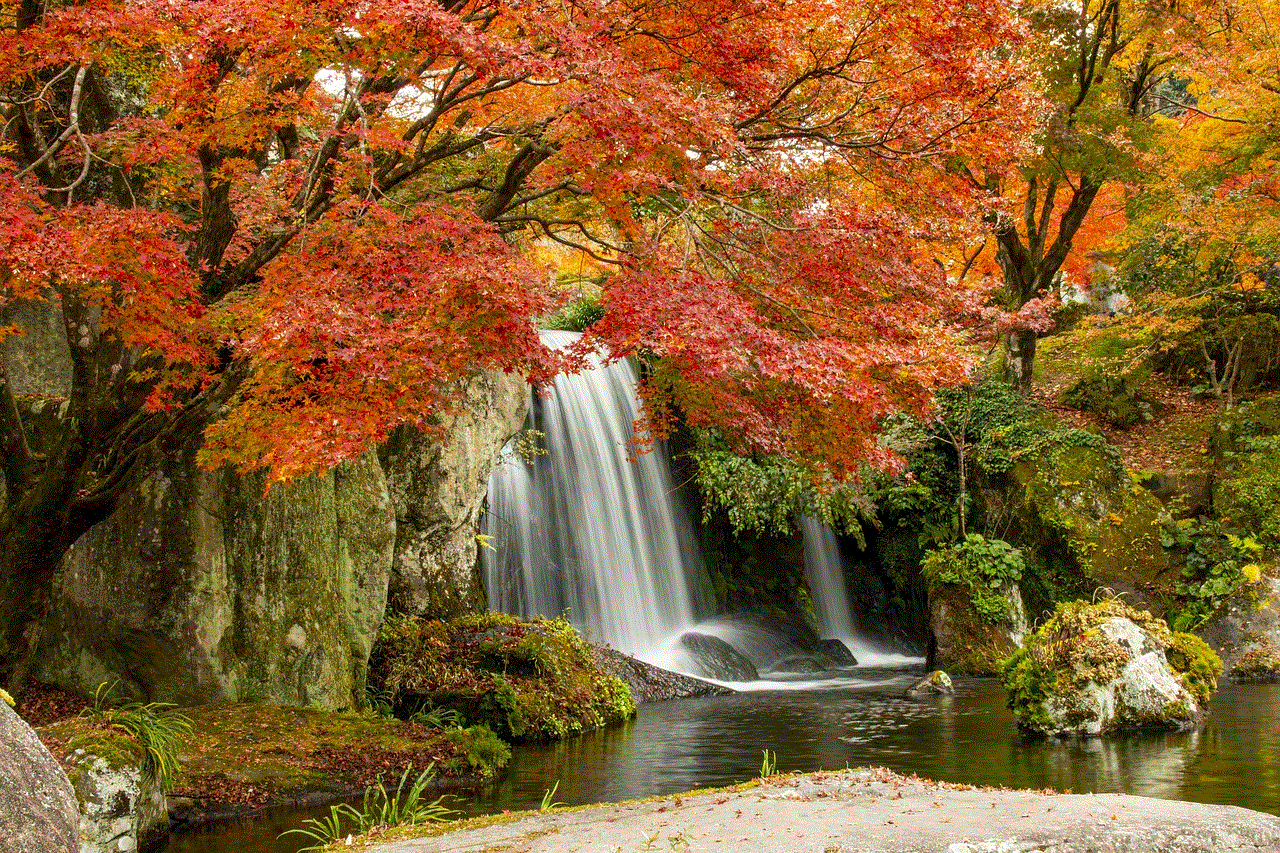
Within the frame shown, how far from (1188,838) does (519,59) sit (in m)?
5.08

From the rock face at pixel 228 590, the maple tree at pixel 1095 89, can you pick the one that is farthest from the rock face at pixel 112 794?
the maple tree at pixel 1095 89

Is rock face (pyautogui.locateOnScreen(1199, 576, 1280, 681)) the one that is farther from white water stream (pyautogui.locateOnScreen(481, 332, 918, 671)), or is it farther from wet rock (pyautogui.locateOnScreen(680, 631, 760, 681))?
wet rock (pyautogui.locateOnScreen(680, 631, 760, 681))

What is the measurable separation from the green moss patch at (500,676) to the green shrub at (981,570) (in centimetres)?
593

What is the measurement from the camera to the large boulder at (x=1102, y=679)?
9305mm

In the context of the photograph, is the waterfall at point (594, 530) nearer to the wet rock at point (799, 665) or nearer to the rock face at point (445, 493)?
the wet rock at point (799, 665)

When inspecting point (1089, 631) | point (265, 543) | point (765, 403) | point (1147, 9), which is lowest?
A: point (1089, 631)

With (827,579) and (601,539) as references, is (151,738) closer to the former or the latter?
(601,539)

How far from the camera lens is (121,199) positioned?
10.0 metres

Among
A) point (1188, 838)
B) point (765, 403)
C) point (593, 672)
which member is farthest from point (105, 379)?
point (1188, 838)

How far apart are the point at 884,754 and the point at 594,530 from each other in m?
7.97

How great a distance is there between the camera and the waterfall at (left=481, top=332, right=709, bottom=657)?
50.2 ft

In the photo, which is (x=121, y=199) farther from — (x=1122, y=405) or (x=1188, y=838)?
(x=1122, y=405)

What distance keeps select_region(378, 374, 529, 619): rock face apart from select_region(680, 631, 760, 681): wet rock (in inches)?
150

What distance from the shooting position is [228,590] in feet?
28.7
